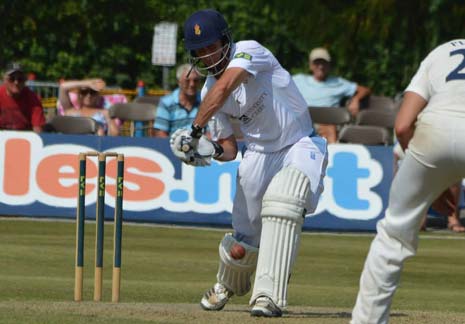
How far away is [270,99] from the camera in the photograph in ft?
27.6

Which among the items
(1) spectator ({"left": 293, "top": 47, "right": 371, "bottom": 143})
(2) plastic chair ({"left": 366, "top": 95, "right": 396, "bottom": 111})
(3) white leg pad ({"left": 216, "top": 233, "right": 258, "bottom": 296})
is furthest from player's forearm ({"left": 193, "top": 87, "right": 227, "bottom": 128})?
(2) plastic chair ({"left": 366, "top": 95, "right": 396, "bottom": 111})

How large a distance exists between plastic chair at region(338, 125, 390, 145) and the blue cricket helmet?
8.35m

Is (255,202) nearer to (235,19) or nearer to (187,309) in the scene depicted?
(187,309)

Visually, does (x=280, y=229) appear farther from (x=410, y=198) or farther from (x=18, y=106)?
(x=18, y=106)

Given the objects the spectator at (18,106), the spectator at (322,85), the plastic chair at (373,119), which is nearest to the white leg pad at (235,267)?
the spectator at (18,106)

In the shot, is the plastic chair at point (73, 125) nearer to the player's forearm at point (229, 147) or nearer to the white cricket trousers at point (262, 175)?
the player's forearm at point (229, 147)

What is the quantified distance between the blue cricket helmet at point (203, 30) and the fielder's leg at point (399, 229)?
79.5 inches

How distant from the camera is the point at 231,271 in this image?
28.5ft

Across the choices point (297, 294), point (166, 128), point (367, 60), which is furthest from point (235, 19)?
point (297, 294)

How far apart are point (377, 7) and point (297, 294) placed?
12.8 meters

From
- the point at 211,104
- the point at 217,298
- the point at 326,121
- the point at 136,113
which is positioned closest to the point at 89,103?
the point at 136,113

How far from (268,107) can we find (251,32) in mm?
23630

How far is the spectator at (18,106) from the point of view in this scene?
1672cm

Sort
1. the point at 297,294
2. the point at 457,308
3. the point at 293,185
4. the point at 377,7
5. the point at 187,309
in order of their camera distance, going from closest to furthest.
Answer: the point at 293,185, the point at 187,309, the point at 457,308, the point at 297,294, the point at 377,7
